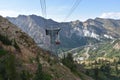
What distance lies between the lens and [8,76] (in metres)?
65.8

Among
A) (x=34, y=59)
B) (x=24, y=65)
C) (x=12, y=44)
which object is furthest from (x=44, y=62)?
(x=24, y=65)

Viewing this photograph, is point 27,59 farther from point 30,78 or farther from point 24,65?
point 30,78

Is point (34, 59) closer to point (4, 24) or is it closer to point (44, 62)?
point (44, 62)

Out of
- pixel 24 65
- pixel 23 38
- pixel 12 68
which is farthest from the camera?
pixel 23 38

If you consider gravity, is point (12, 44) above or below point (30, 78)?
above

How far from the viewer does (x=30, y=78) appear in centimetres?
7469

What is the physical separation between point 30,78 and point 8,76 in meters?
9.94

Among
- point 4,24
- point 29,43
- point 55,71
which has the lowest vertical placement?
point 55,71

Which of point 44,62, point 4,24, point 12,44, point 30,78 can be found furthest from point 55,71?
point 4,24

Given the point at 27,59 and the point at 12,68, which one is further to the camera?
the point at 27,59

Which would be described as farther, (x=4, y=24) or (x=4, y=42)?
(x=4, y=24)

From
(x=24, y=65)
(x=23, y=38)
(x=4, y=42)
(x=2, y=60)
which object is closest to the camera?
(x=2, y=60)

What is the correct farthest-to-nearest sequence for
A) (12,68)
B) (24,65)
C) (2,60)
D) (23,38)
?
(23,38) → (24,65) → (2,60) → (12,68)

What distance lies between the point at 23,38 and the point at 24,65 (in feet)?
113
